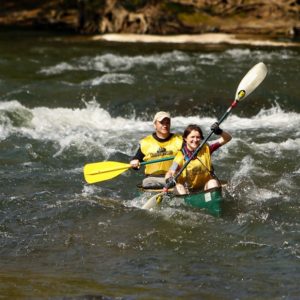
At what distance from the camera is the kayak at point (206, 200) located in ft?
22.7

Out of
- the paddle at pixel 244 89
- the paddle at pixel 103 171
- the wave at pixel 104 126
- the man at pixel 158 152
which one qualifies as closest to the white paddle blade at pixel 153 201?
the paddle at pixel 244 89

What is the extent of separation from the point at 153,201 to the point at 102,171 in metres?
0.99

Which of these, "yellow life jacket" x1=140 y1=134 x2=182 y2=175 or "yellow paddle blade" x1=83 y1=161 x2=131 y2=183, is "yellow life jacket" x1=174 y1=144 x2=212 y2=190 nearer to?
"yellow life jacket" x1=140 y1=134 x2=182 y2=175

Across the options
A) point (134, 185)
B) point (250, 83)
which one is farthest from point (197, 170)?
point (134, 185)

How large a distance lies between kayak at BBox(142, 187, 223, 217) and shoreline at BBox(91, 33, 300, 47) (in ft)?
36.1

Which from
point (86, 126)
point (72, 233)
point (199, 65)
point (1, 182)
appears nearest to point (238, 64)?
point (199, 65)

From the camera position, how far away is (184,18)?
1988cm

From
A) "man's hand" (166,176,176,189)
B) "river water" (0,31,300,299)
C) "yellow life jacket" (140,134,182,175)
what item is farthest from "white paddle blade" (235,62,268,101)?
"man's hand" (166,176,176,189)

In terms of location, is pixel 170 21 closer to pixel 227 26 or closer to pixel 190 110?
pixel 227 26

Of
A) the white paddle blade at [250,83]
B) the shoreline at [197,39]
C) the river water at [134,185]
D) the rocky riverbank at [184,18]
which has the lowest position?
the river water at [134,185]

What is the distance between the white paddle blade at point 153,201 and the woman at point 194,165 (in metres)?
0.19

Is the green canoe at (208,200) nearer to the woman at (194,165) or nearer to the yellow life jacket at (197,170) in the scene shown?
the woman at (194,165)

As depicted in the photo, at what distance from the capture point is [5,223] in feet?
23.5

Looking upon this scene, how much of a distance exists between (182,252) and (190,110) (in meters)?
5.72
